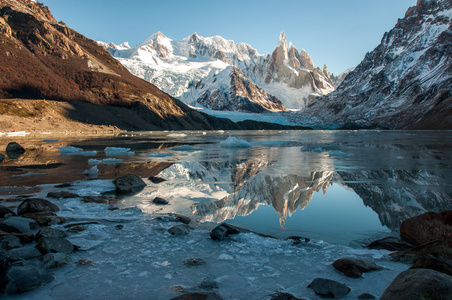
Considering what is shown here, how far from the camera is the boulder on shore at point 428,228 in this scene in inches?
201

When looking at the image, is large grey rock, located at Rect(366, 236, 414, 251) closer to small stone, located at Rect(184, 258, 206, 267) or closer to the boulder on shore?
the boulder on shore

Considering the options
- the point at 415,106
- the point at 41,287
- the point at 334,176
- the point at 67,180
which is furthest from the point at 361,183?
the point at 415,106

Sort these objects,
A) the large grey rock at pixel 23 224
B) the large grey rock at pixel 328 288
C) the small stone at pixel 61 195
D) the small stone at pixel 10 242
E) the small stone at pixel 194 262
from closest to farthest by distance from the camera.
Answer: the large grey rock at pixel 328 288 → the small stone at pixel 194 262 → the small stone at pixel 10 242 → the large grey rock at pixel 23 224 → the small stone at pixel 61 195

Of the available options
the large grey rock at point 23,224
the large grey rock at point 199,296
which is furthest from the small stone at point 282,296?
the large grey rock at point 23,224

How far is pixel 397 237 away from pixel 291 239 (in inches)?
86.3

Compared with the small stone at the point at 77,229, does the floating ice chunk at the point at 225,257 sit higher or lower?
higher

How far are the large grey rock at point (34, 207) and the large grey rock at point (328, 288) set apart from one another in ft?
20.8

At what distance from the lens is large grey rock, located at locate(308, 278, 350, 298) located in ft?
11.8

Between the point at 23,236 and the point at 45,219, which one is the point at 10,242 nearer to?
the point at 23,236

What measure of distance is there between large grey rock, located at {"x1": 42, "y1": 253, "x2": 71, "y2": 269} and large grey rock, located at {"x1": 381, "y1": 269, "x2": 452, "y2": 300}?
173 inches

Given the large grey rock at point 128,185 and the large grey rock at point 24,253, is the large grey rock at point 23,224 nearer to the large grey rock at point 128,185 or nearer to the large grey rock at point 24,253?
the large grey rock at point 24,253

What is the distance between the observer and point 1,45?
84812mm

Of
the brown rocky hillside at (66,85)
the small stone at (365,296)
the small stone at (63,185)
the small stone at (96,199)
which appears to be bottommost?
the small stone at (63,185)

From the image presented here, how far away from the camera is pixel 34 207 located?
6883mm
